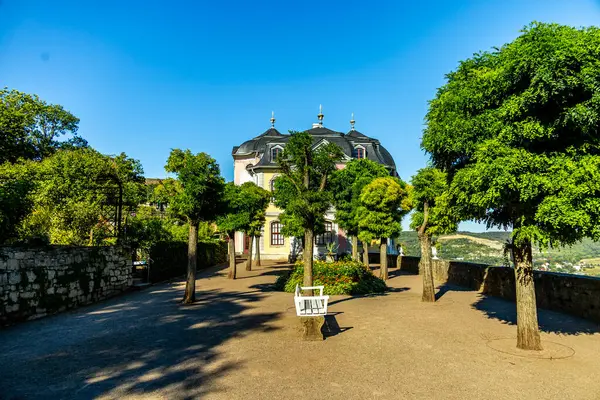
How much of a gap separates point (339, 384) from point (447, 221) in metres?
7.89

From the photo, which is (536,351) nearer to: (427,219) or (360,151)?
(427,219)

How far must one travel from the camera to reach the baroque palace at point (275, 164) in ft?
122

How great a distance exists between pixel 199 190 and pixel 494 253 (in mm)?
19938

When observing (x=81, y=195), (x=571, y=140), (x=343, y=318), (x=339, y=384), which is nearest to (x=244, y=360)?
(x=339, y=384)

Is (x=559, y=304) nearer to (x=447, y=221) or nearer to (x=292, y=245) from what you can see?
(x=447, y=221)

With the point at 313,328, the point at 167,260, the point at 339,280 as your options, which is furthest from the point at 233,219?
the point at 313,328

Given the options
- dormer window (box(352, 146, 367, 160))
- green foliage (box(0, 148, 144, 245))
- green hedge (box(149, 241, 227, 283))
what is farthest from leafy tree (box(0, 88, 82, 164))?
dormer window (box(352, 146, 367, 160))

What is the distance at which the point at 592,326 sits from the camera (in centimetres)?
842

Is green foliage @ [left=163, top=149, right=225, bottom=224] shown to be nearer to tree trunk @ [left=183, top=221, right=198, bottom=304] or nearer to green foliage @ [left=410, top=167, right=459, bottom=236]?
tree trunk @ [left=183, top=221, right=198, bottom=304]

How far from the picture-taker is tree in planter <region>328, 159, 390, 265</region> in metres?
23.2

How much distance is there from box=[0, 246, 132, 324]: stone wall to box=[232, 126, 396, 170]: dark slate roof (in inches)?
986

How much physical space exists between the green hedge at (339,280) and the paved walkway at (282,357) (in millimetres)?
3914

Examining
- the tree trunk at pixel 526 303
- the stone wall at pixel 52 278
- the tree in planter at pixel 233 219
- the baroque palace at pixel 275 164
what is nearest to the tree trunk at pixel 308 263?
the tree trunk at pixel 526 303

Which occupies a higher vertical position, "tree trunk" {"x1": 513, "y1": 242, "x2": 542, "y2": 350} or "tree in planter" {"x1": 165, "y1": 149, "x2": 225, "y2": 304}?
"tree in planter" {"x1": 165, "y1": 149, "x2": 225, "y2": 304}
